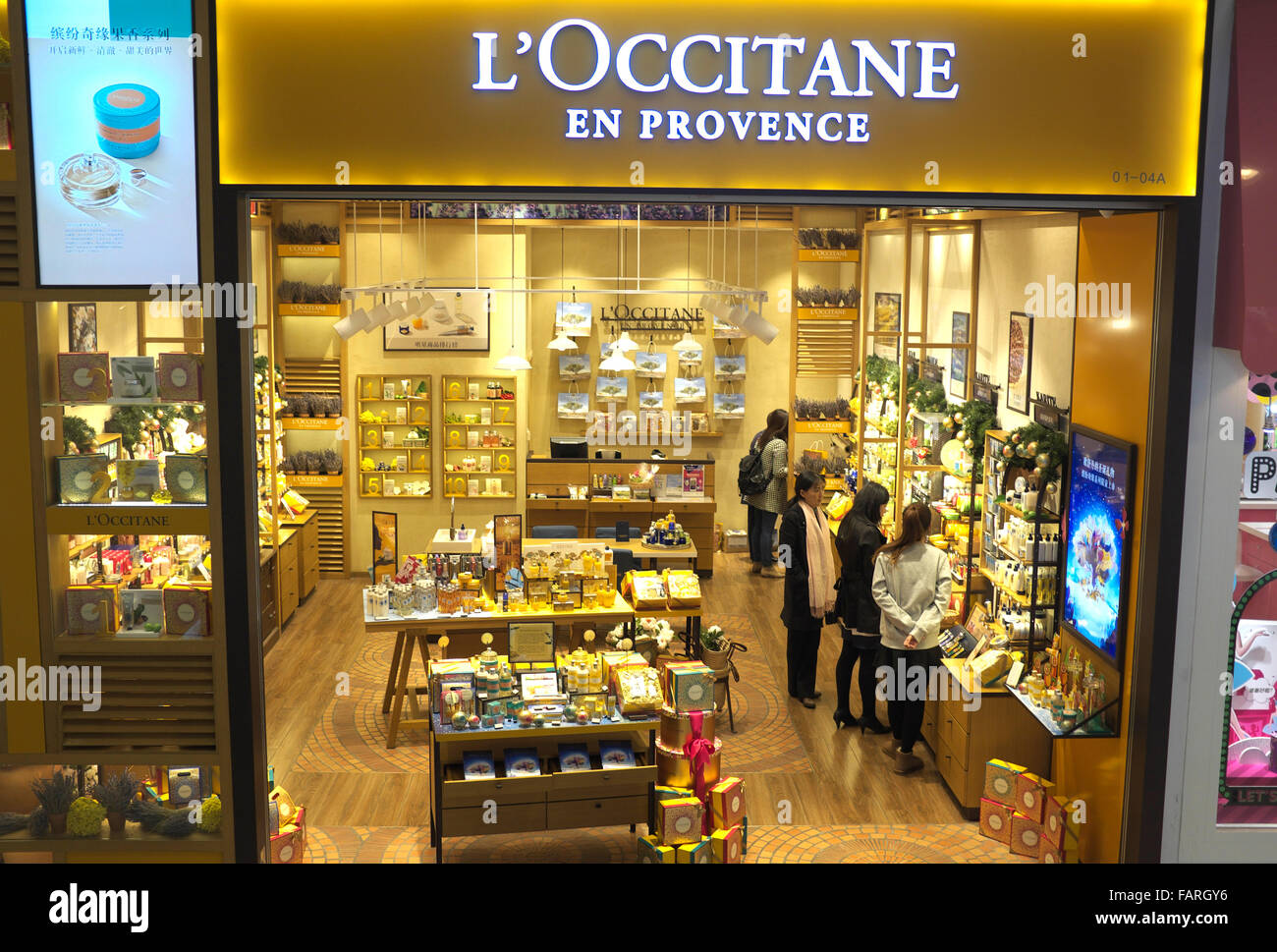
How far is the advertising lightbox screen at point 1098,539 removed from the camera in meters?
5.53

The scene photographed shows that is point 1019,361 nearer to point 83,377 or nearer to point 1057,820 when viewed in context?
point 1057,820

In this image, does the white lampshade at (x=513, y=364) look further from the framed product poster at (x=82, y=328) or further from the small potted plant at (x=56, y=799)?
the small potted plant at (x=56, y=799)

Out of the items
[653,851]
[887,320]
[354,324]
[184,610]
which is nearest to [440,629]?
[653,851]

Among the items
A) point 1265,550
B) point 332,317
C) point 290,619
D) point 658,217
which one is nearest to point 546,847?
point 1265,550

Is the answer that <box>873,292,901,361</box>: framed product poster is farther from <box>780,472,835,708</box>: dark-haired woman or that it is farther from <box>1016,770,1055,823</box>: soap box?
<box>1016,770,1055,823</box>: soap box

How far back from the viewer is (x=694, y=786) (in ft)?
20.7

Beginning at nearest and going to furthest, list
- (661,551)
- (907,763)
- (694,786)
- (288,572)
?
(694,786) < (907,763) < (661,551) < (288,572)

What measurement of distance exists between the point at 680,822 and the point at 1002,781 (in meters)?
1.84

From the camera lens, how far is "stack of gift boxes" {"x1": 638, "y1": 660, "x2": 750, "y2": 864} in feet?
19.7

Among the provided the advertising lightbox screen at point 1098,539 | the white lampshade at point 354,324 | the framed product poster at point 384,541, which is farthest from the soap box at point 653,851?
the white lampshade at point 354,324

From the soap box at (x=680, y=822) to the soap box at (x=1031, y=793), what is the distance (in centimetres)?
178

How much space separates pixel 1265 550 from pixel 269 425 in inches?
335

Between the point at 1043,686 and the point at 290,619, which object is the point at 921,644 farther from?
the point at 290,619

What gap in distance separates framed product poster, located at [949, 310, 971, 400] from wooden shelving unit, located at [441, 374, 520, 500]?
15.3 feet
